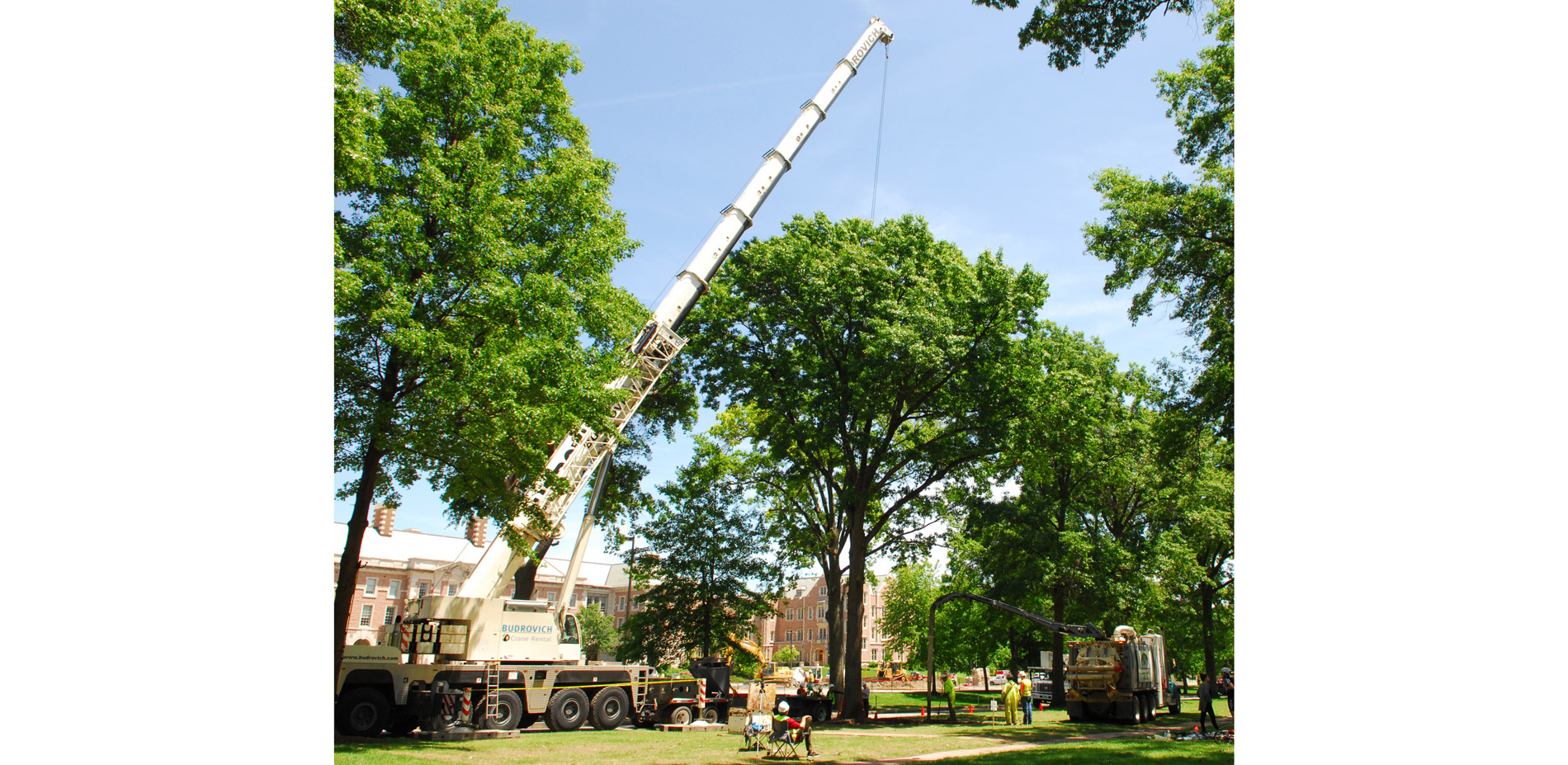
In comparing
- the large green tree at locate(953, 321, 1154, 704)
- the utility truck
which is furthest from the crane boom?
the utility truck

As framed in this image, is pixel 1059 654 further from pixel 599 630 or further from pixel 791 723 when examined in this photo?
pixel 599 630

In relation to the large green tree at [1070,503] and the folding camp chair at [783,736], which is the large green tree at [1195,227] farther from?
the folding camp chair at [783,736]

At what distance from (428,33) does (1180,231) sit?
14.5 metres

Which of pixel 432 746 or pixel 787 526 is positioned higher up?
pixel 787 526

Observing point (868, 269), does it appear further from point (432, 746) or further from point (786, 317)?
point (432, 746)

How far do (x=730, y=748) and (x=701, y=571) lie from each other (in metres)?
21.5

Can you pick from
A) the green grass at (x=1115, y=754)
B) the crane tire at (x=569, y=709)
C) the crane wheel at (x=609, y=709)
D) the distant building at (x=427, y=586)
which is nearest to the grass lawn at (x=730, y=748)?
the green grass at (x=1115, y=754)

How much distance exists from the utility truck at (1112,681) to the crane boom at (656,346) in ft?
45.4

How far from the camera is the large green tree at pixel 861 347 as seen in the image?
77.5ft

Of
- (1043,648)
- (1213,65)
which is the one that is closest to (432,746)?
(1213,65)

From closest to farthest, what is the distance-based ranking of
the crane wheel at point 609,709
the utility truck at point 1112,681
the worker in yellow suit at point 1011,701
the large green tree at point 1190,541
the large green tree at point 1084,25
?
1. the large green tree at point 1084,25
2. the crane wheel at point 609,709
3. the utility truck at point 1112,681
4. the worker in yellow suit at point 1011,701
5. the large green tree at point 1190,541

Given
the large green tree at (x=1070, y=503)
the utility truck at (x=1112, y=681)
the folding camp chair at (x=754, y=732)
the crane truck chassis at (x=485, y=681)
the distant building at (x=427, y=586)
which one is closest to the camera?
the folding camp chair at (x=754, y=732)
